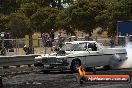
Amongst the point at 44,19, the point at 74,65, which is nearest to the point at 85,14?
the point at 44,19

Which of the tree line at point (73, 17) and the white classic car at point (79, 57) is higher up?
the tree line at point (73, 17)

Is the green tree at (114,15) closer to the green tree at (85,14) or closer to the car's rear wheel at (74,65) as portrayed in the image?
the green tree at (85,14)

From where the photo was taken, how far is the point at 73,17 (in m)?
53.1

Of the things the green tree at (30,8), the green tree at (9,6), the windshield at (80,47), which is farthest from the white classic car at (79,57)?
the green tree at (9,6)

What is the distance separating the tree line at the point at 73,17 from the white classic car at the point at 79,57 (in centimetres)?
2726

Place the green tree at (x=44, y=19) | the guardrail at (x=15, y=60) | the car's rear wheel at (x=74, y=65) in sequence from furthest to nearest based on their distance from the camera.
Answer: the green tree at (x=44, y=19) < the guardrail at (x=15, y=60) < the car's rear wheel at (x=74, y=65)

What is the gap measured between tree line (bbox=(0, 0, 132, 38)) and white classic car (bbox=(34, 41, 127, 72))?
27.3 m

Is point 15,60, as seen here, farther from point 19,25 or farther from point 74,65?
point 19,25

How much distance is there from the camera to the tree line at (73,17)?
49.8 meters

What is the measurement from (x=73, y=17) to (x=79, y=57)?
1306 inches

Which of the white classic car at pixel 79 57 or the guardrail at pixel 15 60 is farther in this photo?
the guardrail at pixel 15 60

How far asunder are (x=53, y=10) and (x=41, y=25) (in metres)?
3.27

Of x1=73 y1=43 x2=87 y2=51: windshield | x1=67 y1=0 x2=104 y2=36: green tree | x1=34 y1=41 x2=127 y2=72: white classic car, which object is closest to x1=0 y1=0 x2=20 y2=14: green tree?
x1=67 y1=0 x2=104 y2=36: green tree

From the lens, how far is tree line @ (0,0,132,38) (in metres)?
49.8
